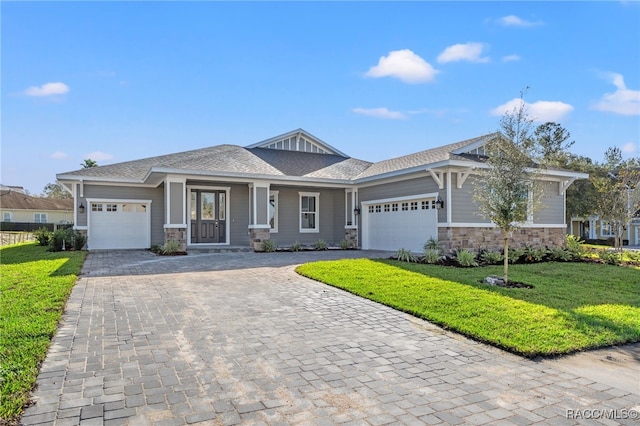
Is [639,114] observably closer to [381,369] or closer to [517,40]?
[517,40]

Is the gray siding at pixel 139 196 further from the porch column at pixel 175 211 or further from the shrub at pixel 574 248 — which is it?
the shrub at pixel 574 248

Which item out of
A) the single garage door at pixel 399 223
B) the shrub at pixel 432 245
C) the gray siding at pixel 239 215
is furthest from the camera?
the gray siding at pixel 239 215

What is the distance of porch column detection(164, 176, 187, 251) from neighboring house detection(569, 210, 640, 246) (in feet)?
103

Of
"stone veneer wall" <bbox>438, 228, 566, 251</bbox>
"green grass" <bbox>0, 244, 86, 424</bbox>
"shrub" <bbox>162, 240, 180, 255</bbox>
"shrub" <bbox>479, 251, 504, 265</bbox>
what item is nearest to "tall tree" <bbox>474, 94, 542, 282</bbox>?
"shrub" <bbox>479, 251, 504, 265</bbox>

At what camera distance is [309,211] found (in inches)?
744

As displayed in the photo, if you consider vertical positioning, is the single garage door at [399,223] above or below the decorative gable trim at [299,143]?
below

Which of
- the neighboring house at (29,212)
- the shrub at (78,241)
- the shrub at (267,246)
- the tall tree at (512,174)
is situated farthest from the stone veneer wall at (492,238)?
the neighboring house at (29,212)

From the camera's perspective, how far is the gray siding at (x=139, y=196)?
16656mm

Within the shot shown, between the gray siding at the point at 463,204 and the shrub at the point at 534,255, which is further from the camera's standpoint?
the gray siding at the point at 463,204

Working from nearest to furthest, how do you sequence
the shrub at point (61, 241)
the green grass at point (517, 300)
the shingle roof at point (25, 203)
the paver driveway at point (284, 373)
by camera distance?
the paver driveway at point (284, 373) → the green grass at point (517, 300) → the shrub at point (61, 241) → the shingle roof at point (25, 203)

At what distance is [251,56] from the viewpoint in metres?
13.1

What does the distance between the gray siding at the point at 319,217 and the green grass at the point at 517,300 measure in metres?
7.31

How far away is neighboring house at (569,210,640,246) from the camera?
1330 inches

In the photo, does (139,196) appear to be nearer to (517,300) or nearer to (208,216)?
(208,216)
